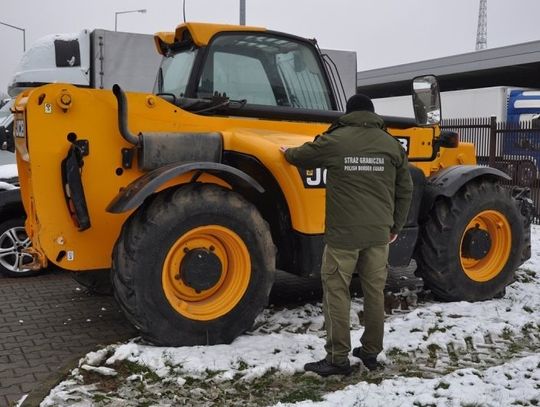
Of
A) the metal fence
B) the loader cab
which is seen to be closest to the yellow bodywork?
the loader cab

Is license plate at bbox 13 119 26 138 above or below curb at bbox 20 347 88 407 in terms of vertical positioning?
above

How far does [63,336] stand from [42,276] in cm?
245

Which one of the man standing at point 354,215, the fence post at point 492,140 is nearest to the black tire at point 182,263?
the man standing at point 354,215

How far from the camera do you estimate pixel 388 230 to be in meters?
4.28

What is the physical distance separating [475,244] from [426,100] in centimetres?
142

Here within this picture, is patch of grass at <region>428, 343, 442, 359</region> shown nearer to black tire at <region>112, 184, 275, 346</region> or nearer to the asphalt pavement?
black tire at <region>112, 184, 275, 346</region>

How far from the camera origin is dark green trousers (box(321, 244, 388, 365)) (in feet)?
13.8

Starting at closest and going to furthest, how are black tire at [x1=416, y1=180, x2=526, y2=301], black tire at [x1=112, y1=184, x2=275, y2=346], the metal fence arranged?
black tire at [x1=112, y1=184, x2=275, y2=346], black tire at [x1=416, y1=180, x2=526, y2=301], the metal fence

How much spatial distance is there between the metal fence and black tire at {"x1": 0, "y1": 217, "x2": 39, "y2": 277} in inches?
380

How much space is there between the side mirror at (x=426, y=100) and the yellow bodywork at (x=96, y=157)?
4.23ft

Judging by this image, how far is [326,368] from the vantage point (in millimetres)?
4180

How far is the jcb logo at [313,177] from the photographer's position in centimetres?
481

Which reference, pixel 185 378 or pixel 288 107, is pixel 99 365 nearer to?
pixel 185 378

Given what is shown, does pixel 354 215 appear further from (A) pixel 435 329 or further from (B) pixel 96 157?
A: (B) pixel 96 157
